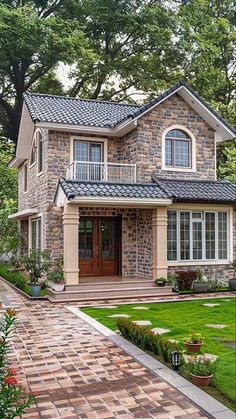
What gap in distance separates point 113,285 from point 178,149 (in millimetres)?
6354

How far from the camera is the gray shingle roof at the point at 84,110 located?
50.6 ft

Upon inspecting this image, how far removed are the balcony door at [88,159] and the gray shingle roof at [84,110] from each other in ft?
3.21

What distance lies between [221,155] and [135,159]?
43.8ft

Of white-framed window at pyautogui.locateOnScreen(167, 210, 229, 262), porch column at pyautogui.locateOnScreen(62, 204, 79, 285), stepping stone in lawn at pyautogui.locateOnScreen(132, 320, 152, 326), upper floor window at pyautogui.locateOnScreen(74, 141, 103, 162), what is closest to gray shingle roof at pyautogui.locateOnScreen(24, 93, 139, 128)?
upper floor window at pyautogui.locateOnScreen(74, 141, 103, 162)

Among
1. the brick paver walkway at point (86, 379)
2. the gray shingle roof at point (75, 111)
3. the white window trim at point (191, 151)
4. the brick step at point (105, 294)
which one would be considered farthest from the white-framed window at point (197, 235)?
the brick paver walkway at point (86, 379)

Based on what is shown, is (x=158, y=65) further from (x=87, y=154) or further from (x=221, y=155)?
(x=87, y=154)

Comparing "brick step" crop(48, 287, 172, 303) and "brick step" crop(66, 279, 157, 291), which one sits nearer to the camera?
"brick step" crop(48, 287, 172, 303)

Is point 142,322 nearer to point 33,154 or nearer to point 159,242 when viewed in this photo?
point 159,242

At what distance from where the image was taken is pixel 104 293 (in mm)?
13250

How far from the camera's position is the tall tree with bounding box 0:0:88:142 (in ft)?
79.3

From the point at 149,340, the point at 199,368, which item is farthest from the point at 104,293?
the point at 199,368

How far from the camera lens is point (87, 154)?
16.3m

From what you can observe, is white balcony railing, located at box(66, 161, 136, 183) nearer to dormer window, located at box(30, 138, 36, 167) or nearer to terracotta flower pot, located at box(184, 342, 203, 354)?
dormer window, located at box(30, 138, 36, 167)

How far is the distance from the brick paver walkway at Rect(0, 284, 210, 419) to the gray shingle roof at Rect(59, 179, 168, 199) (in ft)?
17.9
